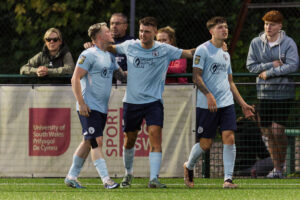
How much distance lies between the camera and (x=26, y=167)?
10977 mm

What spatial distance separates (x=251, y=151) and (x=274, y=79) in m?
1.09

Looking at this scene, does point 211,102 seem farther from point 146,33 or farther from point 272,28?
point 272,28

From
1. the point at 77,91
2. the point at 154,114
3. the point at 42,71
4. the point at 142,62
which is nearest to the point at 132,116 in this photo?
the point at 154,114

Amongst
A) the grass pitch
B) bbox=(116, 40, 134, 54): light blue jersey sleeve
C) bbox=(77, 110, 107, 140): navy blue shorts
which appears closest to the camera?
the grass pitch

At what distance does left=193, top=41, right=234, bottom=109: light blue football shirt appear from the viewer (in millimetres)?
9492

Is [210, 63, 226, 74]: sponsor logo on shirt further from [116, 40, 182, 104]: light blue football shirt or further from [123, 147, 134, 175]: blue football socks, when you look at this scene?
[123, 147, 134, 175]: blue football socks

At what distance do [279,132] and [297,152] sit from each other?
0.36 meters

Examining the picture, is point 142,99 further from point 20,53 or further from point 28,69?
point 20,53

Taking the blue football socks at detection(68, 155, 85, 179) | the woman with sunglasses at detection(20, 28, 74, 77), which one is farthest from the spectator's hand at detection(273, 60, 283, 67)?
the blue football socks at detection(68, 155, 85, 179)

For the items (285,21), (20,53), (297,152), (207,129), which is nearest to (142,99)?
(207,129)

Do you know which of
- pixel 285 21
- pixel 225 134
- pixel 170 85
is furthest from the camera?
pixel 285 21

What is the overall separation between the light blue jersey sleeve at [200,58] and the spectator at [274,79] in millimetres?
1492

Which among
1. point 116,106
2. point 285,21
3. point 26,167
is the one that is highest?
point 285,21

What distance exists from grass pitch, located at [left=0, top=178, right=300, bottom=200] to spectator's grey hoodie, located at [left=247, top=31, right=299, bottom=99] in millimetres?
1169
